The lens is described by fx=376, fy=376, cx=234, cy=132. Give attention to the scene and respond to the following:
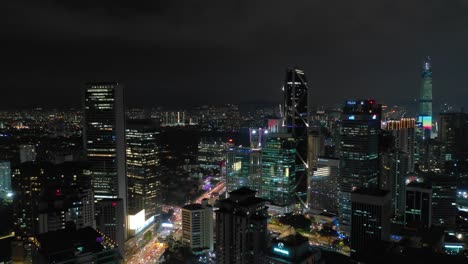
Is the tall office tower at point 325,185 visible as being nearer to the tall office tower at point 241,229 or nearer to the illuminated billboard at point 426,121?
the tall office tower at point 241,229

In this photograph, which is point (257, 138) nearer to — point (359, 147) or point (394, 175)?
point (359, 147)

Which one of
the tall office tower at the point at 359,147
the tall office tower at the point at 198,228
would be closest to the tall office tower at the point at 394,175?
the tall office tower at the point at 359,147

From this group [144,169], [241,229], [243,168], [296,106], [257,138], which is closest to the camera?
[241,229]

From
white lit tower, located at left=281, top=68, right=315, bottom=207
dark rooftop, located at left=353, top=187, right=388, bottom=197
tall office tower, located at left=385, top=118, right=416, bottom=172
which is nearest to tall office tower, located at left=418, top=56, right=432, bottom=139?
tall office tower, located at left=385, top=118, right=416, bottom=172

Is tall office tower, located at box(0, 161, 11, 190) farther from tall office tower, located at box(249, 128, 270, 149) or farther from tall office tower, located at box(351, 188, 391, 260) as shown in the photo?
tall office tower, located at box(351, 188, 391, 260)

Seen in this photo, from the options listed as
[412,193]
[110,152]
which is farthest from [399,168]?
[110,152]

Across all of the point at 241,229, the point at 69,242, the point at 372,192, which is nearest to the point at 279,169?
the point at 372,192

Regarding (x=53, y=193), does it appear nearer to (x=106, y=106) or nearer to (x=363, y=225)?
(x=106, y=106)
